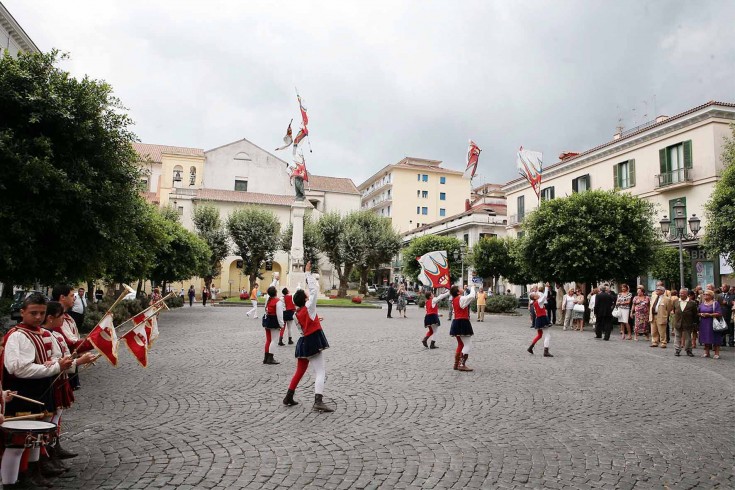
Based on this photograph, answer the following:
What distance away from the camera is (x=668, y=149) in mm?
29875

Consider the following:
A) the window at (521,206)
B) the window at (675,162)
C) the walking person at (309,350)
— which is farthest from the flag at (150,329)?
the window at (521,206)

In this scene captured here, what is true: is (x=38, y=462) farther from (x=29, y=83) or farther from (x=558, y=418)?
(x=29, y=83)

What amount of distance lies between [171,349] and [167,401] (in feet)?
19.7

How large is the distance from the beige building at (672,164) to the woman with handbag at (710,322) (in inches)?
569


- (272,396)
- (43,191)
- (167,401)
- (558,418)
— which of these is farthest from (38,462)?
(43,191)

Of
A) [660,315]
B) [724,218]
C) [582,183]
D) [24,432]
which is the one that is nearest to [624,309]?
[660,315]

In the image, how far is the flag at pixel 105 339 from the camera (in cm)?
488

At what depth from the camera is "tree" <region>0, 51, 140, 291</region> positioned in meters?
9.24

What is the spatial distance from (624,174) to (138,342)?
34.3 meters

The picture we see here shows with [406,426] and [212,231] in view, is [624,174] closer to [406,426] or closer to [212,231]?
[406,426]

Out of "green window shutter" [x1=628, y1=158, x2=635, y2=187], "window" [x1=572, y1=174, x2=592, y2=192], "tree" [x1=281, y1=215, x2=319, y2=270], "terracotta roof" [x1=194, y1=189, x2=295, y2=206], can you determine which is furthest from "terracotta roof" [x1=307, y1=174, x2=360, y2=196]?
"green window shutter" [x1=628, y1=158, x2=635, y2=187]

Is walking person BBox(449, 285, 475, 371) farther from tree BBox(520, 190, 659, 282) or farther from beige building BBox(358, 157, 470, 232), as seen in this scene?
beige building BBox(358, 157, 470, 232)

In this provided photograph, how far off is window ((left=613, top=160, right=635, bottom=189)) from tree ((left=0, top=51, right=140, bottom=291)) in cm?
3089

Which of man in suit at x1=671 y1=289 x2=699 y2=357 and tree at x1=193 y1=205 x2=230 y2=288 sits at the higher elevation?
tree at x1=193 y1=205 x2=230 y2=288
